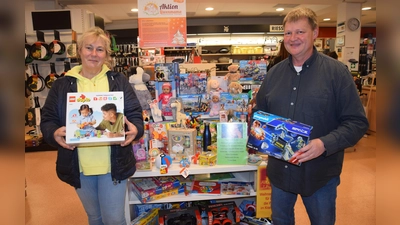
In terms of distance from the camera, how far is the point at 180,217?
2617 millimetres

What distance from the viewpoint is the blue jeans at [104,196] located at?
1.80m

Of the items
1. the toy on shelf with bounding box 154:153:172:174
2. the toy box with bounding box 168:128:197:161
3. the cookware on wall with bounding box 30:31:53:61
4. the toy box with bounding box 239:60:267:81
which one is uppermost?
the cookware on wall with bounding box 30:31:53:61

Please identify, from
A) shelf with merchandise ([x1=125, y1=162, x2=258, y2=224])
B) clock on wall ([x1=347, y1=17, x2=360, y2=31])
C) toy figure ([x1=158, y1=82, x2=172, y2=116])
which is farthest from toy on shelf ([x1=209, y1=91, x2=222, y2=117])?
clock on wall ([x1=347, y1=17, x2=360, y2=31])

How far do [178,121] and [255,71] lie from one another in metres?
1.01

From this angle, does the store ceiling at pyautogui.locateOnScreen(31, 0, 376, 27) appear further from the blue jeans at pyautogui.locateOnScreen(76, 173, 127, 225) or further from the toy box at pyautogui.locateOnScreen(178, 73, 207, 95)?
the blue jeans at pyautogui.locateOnScreen(76, 173, 127, 225)

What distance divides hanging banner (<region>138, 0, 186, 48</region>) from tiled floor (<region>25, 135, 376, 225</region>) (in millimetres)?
2085

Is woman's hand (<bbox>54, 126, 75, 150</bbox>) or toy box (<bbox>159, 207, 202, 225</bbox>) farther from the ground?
woman's hand (<bbox>54, 126, 75, 150</bbox>)

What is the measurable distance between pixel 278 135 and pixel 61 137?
121 cm

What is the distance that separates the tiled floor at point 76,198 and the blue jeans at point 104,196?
1.45 m

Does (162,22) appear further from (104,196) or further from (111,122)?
(104,196)

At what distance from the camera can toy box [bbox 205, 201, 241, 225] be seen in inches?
104

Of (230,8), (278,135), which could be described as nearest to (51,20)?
(230,8)

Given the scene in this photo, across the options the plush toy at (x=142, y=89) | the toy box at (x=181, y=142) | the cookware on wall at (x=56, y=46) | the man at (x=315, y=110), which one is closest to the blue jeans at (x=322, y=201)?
the man at (x=315, y=110)
